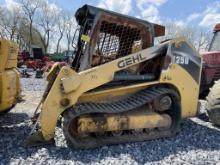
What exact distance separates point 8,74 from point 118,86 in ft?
6.64

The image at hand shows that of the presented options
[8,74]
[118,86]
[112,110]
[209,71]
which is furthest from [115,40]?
[209,71]

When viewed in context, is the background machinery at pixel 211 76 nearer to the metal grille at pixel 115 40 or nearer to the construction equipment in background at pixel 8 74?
the metal grille at pixel 115 40

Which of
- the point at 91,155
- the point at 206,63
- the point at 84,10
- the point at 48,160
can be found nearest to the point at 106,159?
the point at 91,155

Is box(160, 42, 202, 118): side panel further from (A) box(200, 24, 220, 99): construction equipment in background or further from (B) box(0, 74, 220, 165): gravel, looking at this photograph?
(A) box(200, 24, 220, 99): construction equipment in background

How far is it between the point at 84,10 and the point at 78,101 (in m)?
1.48

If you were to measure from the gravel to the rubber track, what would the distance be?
0.09 metres

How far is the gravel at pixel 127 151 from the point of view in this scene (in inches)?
186

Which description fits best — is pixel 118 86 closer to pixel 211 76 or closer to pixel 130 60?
pixel 130 60

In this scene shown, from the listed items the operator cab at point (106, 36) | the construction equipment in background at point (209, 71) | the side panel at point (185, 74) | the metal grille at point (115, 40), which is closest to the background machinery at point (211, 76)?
the construction equipment in background at point (209, 71)

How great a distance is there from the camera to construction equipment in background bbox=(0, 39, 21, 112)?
232 inches

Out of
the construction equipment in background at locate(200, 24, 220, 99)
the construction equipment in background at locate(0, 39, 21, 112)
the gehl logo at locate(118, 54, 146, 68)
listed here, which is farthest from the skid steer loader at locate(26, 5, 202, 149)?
the construction equipment in background at locate(200, 24, 220, 99)

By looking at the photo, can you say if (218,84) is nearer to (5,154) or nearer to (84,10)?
(84,10)

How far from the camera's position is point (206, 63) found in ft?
23.5

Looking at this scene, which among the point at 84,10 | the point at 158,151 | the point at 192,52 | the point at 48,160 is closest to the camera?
the point at 48,160
